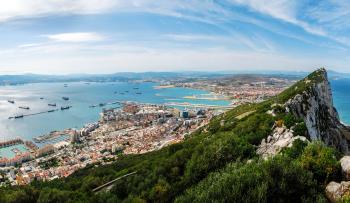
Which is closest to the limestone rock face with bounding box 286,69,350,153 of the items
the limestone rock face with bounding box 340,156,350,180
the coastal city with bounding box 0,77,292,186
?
the limestone rock face with bounding box 340,156,350,180

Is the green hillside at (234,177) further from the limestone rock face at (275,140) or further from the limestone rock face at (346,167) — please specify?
the limestone rock face at (275,140)

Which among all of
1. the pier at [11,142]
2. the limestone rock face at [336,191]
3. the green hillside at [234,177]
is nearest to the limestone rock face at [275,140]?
the green hillside at [234,177]

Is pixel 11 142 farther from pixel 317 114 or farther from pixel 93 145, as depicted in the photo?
pixel 317 114

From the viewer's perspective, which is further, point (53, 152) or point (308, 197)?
point (53, 152)

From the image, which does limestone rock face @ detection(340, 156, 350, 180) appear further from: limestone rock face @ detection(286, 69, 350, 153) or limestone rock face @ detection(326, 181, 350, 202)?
limestone rock face @ detection(286, 69, 350, 153)

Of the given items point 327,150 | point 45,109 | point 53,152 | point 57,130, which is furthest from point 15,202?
point 45,109

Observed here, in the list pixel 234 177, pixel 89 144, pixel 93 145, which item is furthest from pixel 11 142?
pixel 234 177

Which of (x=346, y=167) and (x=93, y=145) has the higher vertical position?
(x=346, y=167)

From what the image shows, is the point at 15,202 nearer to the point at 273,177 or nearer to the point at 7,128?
the point at 273,177
